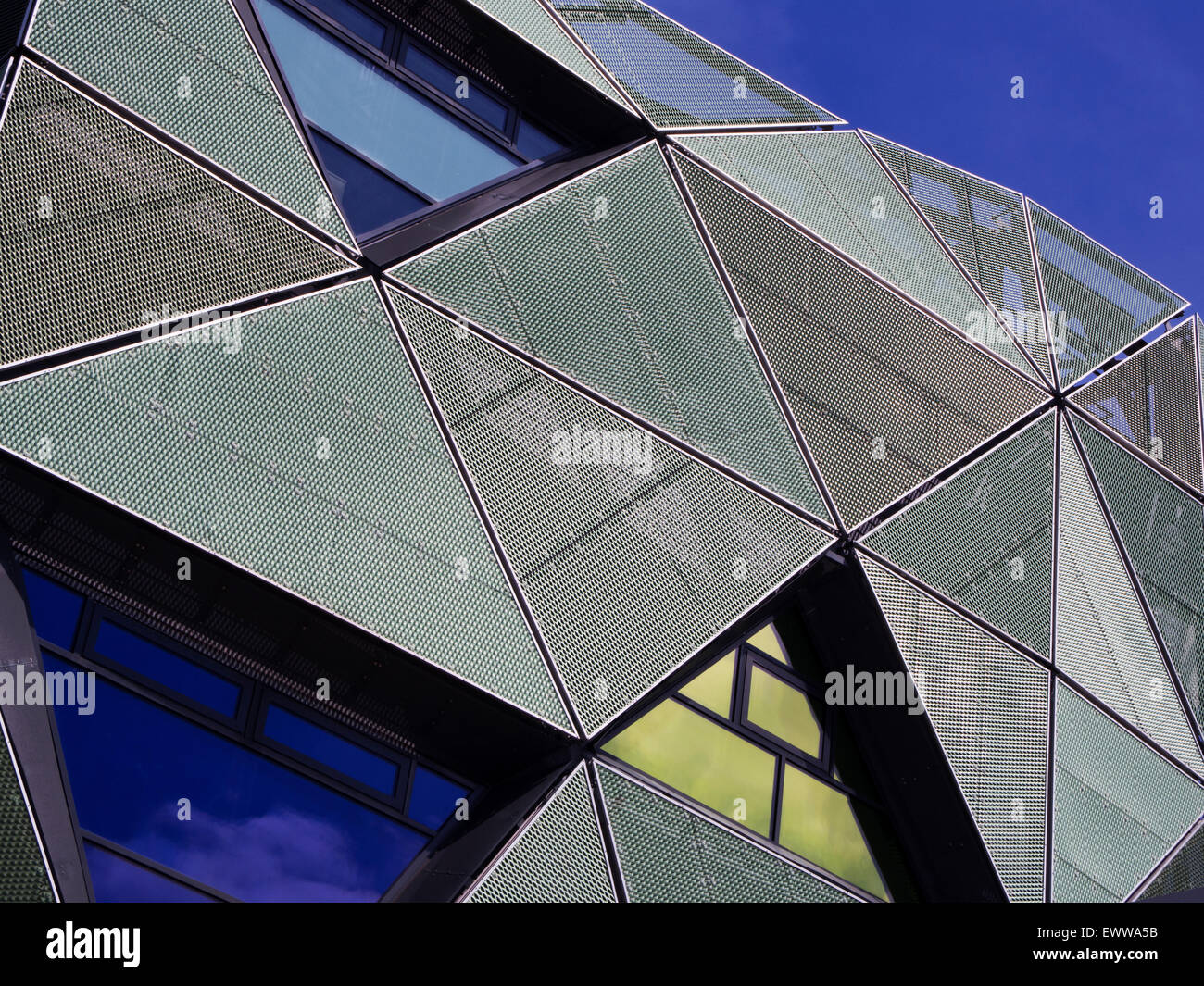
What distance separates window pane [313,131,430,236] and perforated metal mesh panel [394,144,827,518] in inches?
43.8

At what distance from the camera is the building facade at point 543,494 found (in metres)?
9.27

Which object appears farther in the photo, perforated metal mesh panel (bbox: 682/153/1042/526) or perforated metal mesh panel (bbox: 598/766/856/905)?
perforated metal mesh panel (bbox: 682/153/1042/526)

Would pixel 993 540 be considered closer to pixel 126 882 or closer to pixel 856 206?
pixel 856 206

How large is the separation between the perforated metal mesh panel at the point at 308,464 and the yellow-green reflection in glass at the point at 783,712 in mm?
2789

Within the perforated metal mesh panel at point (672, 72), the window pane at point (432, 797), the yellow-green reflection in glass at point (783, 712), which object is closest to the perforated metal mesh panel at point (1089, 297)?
the perforated metal mesh panel at point (672, 72)

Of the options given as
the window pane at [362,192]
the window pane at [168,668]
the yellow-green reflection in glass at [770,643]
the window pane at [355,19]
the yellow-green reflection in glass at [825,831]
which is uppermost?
the window pane at [355,19]

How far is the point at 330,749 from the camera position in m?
10.2

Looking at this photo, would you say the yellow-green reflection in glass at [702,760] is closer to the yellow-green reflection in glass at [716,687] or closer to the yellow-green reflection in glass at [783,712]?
the yellow-green reflection in glass at [716,687]

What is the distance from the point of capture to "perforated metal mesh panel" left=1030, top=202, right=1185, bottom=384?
52.5 ft

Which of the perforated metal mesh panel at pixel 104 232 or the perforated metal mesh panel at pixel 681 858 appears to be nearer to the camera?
the perforated metal mesh panel at pixel 104 232

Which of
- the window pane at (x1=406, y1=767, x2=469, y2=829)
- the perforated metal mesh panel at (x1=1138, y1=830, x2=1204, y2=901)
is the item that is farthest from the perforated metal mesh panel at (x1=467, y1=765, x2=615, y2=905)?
the perforated metal mesh panel at (x1=1138, y1=830, x2=1204, y2=901)

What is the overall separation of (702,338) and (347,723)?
200 inches

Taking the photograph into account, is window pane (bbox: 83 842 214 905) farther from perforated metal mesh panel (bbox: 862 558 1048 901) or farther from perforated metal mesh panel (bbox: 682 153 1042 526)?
perforated metal mesh panel (bbox: 682 153 1042 526)

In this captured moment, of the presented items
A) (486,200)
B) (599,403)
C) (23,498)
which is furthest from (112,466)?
(486,200)
